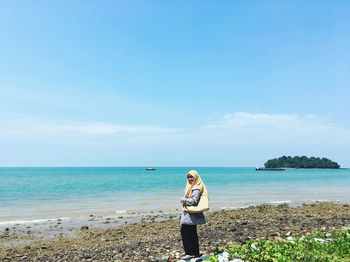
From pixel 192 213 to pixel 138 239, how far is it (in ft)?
18.2

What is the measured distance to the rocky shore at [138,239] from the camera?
35.2 feet

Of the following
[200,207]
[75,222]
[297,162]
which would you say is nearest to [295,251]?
[200,207]

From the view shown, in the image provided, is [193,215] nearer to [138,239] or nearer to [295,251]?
[295,251]

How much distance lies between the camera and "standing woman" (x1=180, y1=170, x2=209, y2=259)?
8758 mm

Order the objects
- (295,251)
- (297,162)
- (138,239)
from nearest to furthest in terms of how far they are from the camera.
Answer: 1. (295,251)
2. (138,239)
3. (297,162)

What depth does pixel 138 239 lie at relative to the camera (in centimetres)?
1364

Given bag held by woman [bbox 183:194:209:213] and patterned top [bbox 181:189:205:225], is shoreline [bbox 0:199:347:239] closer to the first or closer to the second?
patterned top [bbox 181:189:205:225]

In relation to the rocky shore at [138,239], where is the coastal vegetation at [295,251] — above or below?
above

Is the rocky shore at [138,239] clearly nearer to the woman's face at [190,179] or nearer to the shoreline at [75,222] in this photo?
the shoreline at [75,222]

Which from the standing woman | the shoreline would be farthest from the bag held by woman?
the shoreline

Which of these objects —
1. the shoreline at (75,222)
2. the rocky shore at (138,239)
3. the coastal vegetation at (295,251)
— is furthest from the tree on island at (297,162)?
the coastal vegetation at (295,251)

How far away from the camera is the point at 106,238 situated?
1430 cm

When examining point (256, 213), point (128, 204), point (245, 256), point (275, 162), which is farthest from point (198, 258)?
point (275, 162)

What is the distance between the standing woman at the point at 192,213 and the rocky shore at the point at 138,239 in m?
0.54
